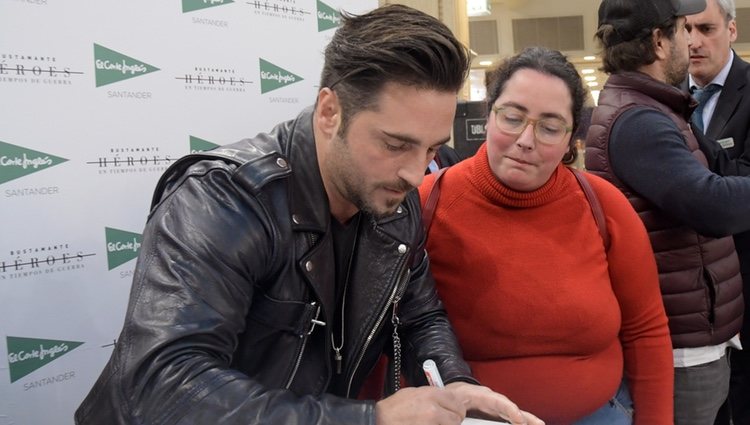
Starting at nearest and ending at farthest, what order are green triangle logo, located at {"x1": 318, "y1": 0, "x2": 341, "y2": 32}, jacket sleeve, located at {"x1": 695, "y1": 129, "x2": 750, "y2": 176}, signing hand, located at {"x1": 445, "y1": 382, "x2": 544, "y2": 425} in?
signing hand, located at {"x1": 445, "y1": 382, "x2": 544, "y2": 425} → jacket sleeve, located at {"x1": 695, "y1": 129, "x2": 750, "y2": 176} → green triangle logo, located at {"x1": 318, "y1": 0, "x2": 341, "y2": 32}

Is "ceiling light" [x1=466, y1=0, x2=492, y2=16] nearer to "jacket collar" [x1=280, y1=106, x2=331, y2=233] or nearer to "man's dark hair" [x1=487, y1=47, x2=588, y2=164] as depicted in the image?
"man's dark hair" [x1=487, y1=47, x2=588, y2=164]

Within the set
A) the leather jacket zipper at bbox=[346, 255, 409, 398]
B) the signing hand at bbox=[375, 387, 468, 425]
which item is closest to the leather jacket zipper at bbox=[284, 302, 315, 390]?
the leather jacket zipper at bbox=[346, 255, 409, 398]

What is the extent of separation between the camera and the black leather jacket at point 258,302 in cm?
100

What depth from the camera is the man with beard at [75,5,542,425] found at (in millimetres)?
1012

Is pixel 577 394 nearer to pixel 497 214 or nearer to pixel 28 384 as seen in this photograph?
pixel 497 214

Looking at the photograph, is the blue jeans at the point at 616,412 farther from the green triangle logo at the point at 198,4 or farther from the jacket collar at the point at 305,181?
the green triangle logo at the point at 198,4

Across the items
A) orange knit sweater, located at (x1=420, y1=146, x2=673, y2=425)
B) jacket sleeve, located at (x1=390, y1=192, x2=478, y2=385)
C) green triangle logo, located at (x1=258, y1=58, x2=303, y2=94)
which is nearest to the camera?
jacket sleeve, located at (x1=390, y1=192, x2=478, y2=385)

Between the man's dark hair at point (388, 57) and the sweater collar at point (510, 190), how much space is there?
429mm

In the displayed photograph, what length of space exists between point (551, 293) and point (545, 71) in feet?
1.78

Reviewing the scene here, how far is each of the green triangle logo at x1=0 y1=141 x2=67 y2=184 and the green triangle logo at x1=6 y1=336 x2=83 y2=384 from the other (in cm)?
40

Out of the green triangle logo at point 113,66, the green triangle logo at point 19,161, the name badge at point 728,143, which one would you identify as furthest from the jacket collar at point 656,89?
the green triangle logo at point 19,161

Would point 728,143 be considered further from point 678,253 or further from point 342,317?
point 342,317

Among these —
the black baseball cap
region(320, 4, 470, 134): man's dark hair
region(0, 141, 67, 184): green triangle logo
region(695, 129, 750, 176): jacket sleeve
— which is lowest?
region(695, 129, 750, 176): jacket sleeve

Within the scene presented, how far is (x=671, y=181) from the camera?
68.7 inches
